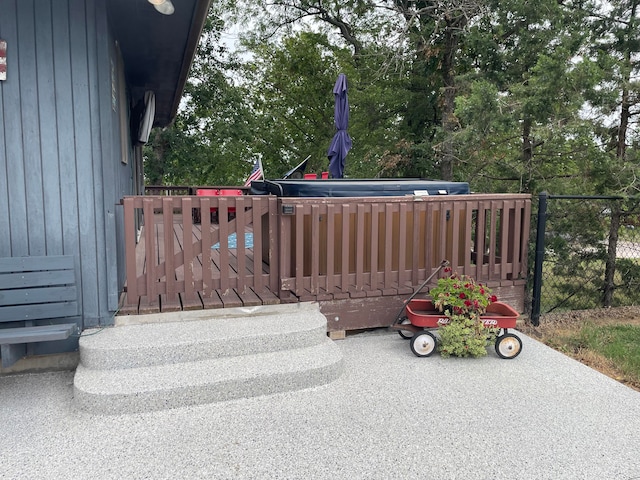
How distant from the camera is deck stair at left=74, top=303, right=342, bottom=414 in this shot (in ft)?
9.07

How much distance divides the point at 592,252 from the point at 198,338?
5.44m

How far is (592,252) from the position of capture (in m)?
6.38

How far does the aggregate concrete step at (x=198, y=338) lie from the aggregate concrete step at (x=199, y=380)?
0.06 metres

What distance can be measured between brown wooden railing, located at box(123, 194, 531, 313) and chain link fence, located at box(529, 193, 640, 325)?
200cm

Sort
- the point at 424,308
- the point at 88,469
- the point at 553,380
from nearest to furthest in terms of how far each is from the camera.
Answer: the point at 88,469
the point at 553,380
the point at 424,308

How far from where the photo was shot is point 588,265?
6410mm

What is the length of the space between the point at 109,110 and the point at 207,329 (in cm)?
167

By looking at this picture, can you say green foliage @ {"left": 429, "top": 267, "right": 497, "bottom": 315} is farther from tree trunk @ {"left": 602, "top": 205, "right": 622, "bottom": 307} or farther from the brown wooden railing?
tree trunk @ {"left": 602, "top": 205, "right": 622, "bottom": 307}

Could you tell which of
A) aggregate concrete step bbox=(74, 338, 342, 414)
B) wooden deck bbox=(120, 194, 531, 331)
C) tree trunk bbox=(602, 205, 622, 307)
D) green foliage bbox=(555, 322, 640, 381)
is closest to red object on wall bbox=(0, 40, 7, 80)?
wooden deck bbox=(120, 194, 531, 331)

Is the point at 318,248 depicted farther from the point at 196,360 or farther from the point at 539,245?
the point at 539,245

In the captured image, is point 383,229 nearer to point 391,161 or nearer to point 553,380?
point 553,380

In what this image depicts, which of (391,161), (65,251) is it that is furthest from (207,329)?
(391,161)

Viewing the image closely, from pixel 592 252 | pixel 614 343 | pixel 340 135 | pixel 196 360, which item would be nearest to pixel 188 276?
pixel 196 360

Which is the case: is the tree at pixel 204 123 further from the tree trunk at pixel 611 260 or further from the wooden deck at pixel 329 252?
the tree trunk at pixel 611 260
